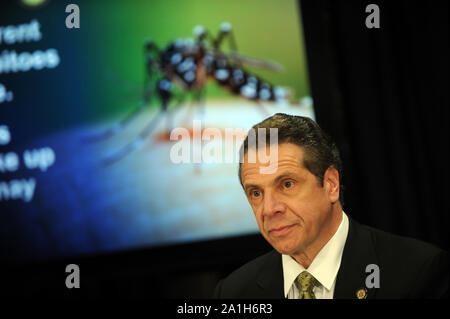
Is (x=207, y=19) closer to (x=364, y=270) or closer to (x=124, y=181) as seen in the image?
(x=124, y=181)

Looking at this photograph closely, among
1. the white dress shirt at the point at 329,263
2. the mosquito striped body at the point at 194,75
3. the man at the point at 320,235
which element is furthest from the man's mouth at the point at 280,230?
the mosquito striped body at the point at 194,75

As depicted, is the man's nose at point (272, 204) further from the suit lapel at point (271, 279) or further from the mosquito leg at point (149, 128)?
the mosquito leg at point (149, 128)

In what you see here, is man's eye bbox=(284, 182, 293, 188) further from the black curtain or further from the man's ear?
the black curtain

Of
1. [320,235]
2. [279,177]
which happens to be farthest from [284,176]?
[320,235]

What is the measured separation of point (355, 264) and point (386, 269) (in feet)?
0.17

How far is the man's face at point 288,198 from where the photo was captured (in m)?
0.77

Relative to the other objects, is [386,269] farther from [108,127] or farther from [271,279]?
[108,127]

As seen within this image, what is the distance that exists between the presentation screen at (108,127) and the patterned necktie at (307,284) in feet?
4.42

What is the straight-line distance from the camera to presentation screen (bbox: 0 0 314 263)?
2.23 meters

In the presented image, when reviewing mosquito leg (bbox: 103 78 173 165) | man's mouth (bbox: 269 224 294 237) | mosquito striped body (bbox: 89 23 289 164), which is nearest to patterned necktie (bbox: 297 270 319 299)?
man's mouth (bbox: 269 224 294 237)

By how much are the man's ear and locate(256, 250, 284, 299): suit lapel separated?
17 centimetres

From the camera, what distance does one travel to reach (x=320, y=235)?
82cm

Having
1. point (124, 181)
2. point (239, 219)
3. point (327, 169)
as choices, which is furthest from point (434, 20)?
point (327, 169)

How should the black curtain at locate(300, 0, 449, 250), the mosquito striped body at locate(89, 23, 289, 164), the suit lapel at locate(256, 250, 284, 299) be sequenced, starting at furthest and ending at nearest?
the black curtain at locate(300, 0, 449, 250) < the mosquito striped body at locate(89, 23, 289, 164) < the suit lapel at locate(256, 250, 284, 299)
